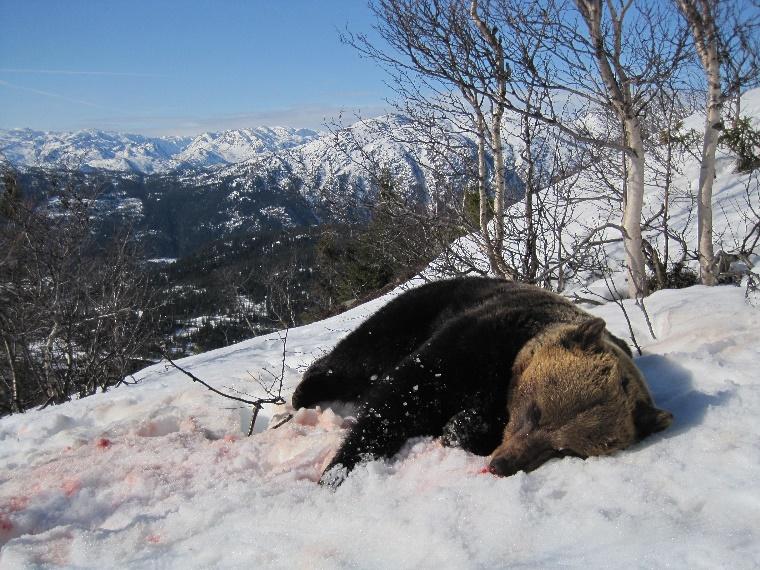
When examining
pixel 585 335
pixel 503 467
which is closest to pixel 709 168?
pixel 585 335

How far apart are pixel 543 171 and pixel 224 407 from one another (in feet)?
19.7

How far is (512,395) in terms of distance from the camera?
288 centimetres

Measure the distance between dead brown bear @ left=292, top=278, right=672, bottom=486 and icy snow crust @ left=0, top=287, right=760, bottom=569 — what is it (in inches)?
5.1

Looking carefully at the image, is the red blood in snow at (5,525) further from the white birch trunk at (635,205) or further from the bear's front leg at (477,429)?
the white birch trunk at (635,205)

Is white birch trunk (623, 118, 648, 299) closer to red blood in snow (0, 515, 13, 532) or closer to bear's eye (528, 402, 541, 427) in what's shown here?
bear's eye (528, 402, 541, 427)

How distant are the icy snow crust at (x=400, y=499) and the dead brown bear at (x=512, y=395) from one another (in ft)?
0.42

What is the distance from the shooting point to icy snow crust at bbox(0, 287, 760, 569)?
1.73m

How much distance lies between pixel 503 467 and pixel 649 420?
0.77 m

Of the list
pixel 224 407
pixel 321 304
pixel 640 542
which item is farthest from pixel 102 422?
pixel 321 304

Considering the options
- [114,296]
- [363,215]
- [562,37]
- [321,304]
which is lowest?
[321,304]

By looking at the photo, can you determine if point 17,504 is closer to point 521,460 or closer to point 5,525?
point 5,525

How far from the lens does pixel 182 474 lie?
9.05 ft

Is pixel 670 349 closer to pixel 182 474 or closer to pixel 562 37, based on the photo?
pixel 182 474

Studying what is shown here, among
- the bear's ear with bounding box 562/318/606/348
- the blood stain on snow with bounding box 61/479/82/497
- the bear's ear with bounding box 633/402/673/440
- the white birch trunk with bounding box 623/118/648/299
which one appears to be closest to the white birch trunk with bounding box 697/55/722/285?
the white birch trunk with bounding box 623/118/648/299
